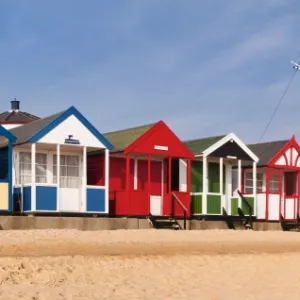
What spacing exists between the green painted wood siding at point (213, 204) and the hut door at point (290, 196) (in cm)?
447

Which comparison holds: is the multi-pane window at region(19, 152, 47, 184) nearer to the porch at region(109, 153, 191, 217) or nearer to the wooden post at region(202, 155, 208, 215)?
the porch at region(109, 153, 191, 217)

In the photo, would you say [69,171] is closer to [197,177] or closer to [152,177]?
[152,177]

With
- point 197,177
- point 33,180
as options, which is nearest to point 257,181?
point 197,177

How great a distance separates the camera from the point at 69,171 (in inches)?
1038

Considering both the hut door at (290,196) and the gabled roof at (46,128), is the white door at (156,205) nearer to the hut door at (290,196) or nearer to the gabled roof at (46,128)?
the gabled roof at (46,128)

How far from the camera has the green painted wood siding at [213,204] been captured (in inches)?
1135

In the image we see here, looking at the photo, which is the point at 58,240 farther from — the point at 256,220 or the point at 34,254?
the point at 256,220

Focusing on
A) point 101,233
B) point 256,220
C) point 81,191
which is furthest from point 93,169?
point 256,220

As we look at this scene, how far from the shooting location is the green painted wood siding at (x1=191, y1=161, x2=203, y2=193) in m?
29.6

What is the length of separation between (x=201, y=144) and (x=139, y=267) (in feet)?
45.4

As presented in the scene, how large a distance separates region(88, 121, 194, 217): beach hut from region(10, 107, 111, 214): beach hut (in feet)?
3.05

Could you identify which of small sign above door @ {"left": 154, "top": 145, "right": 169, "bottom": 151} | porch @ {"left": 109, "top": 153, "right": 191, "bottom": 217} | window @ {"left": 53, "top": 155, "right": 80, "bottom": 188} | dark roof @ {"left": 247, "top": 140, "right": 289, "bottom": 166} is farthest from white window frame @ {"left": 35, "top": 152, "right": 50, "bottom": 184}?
dark roof @ {"left": 247, "top": 140, "right": 289, "bottom": 166}

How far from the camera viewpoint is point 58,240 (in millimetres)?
18797

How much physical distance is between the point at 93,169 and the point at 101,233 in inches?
225
